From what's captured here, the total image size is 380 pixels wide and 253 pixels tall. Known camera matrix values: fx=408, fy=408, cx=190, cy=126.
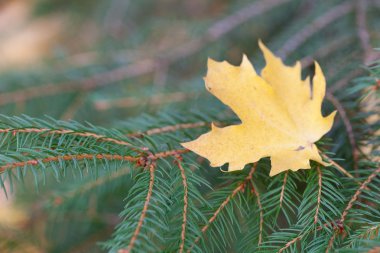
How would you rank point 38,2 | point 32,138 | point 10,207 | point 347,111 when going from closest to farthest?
point 32,138 < point 347,111 < point 10,207 < point 38,2

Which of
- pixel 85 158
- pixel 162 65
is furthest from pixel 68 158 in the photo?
pixel 162 65

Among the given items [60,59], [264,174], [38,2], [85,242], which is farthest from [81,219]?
[38,2]

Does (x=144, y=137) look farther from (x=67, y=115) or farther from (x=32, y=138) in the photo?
(x=67, y=115)

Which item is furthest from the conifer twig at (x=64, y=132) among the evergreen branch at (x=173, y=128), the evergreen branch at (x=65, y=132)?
the evergreen branch at (x=173, y=128)

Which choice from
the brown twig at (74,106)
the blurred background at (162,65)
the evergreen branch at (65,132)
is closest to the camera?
the evergreen branch at (65,132)

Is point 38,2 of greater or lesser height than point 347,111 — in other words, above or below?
above

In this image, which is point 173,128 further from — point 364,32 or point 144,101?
point 364,32

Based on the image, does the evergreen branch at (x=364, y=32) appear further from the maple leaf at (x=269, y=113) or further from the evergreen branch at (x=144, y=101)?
the evergreen branch at (x=144, y=101)
